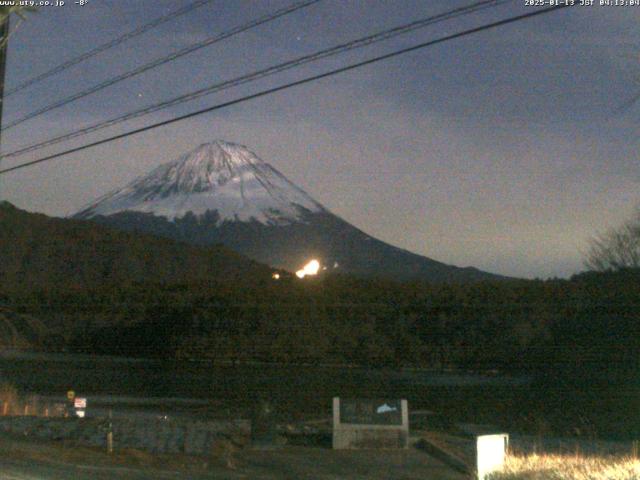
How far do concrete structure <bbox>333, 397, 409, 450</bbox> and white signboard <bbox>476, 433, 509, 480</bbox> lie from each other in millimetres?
4174

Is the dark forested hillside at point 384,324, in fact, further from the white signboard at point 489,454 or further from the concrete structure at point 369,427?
the white signboard at point 489,454

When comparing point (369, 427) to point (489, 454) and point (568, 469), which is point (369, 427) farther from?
point (568, 469)

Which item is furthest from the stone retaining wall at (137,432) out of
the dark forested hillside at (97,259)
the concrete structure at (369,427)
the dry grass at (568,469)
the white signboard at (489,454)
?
the dark forested hillside at (97,259)

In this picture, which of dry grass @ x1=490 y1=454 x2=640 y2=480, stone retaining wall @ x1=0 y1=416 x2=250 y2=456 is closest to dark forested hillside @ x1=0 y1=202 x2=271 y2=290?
stone retaining wall @ x1=0 y1=416 x2=250 y2=456

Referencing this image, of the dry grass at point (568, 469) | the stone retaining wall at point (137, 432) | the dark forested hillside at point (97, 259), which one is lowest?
the dry grass at point (568, 469)

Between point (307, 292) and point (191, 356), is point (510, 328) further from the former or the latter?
point (191, 356)

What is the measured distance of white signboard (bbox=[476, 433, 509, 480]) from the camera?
11.4 metres

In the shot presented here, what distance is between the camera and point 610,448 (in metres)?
15.5

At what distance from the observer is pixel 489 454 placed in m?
11.7

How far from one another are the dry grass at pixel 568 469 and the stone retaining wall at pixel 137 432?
16.9ft

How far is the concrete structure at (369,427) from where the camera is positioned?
52.5 feet

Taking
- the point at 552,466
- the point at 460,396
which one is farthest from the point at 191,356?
the point at 552,466

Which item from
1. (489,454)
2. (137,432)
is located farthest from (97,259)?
(489,454)

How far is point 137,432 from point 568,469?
26.8 ft
